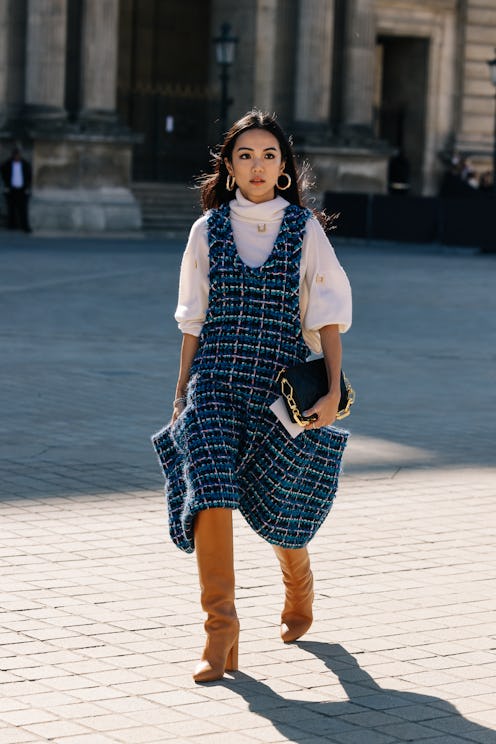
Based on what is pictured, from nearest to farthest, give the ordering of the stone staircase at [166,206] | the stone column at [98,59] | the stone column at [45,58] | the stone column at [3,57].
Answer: the stone column at [45,58]
the stone column at [3,57]
the stone column at [98,59]
the stone staircase at [166,206]

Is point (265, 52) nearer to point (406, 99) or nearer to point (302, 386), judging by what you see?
point (406, 99)

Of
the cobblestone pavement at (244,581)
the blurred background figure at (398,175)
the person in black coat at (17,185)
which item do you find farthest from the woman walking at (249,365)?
the blurred background figure at (398,175)

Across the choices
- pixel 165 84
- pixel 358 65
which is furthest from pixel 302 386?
pixel 165 84

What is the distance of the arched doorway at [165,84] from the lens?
39.5 m

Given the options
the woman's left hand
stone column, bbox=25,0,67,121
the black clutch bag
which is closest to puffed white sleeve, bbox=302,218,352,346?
the black clutch bag

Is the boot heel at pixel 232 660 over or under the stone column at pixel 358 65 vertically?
under

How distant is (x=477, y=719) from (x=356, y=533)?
9.22 ft

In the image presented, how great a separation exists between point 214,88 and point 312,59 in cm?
261

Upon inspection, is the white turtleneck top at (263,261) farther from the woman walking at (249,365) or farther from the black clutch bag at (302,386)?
the black clutch bag at (302,386)

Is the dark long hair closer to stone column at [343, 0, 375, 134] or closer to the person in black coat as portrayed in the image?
the person in black coat

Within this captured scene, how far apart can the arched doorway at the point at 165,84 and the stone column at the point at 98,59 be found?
3562 mm

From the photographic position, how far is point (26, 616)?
239 inches

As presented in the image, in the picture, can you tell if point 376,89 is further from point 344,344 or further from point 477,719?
point 477,719

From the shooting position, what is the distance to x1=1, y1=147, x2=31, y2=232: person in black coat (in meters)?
32.9
